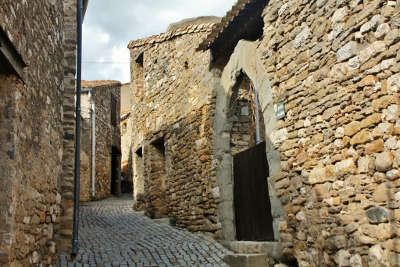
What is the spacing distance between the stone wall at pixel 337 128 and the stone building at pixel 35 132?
2635 mm

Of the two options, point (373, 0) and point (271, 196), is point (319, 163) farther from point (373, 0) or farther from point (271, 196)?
point (373, 0)

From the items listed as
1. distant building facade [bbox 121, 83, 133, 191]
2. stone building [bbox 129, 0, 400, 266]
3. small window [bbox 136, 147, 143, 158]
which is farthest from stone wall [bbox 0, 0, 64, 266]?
distant building facade [bbox 121, 83, 133, 191]

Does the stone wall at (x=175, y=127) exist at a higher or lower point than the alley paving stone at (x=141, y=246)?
higher

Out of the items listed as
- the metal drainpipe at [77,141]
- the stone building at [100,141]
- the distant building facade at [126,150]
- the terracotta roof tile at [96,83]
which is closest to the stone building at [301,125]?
the metal drainpipe at [77,141]

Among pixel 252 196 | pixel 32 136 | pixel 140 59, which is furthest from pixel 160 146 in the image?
pixel 32 136

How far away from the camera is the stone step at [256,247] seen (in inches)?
198

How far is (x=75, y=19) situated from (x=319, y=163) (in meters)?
4.26

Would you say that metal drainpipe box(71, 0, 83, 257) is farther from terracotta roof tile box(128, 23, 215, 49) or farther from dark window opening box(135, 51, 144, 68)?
dark window opening box(135, 51, 144, 68)

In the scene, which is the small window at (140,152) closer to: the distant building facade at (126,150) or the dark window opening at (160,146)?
the dark window opening at (160,146)

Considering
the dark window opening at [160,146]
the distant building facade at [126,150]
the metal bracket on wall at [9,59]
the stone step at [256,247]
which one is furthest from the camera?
the distant building facade at [126,150]

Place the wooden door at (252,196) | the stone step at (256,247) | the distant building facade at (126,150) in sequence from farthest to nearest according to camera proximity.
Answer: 1. the distant building facade at (126,150)
2. the wooden door at (252,196)
3. the stone step at (256,247)

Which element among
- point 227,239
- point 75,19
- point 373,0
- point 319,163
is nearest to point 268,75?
point 319,163

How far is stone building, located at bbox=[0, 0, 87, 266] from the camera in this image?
345 centimetres

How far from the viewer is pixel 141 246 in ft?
21.2
